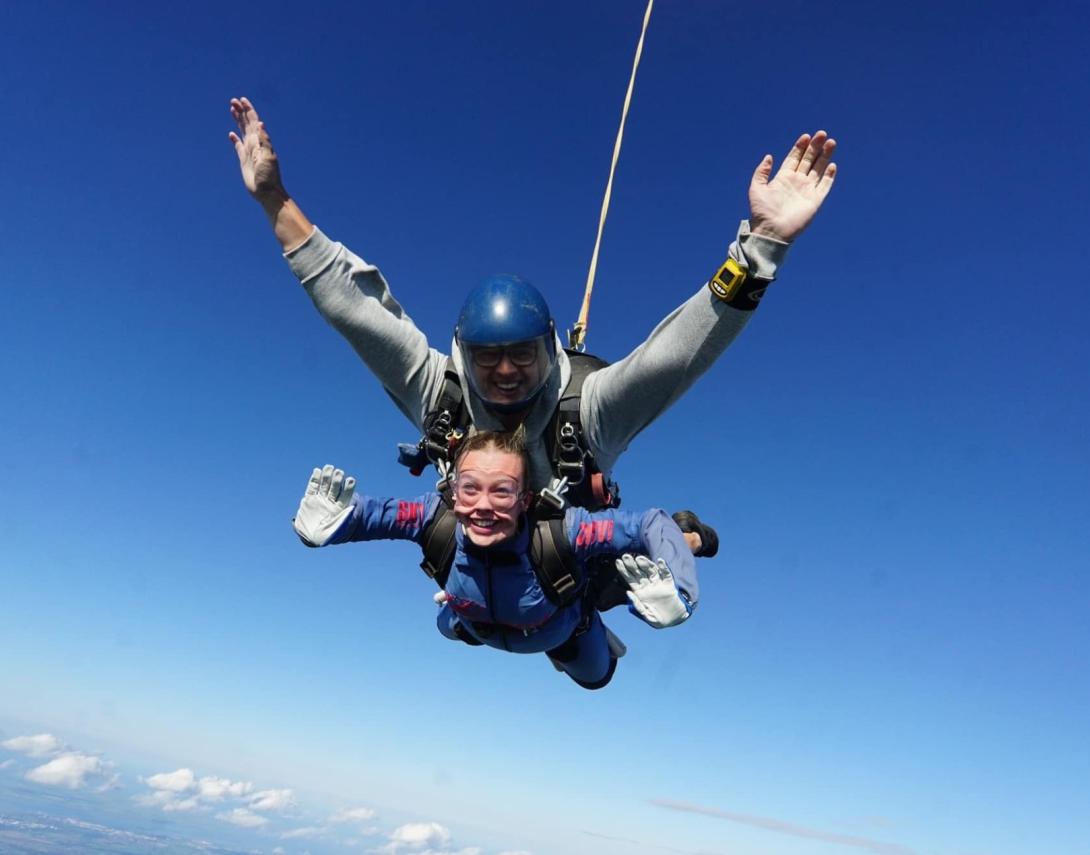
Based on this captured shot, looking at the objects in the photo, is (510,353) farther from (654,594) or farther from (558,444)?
(654,594)

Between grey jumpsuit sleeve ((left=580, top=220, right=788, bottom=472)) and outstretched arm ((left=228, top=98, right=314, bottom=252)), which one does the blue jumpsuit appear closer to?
grey jumpsuit sleeve ((left=580, top=220, right=788, bottom=472))

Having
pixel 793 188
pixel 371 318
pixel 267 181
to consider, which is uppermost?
pixel 267 181

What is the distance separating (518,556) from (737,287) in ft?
5.05

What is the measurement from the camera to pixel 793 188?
300cm

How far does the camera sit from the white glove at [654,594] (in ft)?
9.98

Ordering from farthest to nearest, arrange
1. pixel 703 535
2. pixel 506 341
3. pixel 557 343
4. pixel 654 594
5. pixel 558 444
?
pixel 703 535
pixel 557 343
pixel 558 444
pixel 506 341
pixel 654 594

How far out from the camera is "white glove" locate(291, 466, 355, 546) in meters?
3.43

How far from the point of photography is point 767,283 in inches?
115

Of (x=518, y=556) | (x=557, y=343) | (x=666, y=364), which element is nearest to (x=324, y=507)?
(x=518, y=556)

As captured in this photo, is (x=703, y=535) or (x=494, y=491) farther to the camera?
(x=703, y=535)

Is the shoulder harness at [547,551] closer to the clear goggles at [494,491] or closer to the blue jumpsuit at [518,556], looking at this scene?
the blue jumpsuit at [518,556]

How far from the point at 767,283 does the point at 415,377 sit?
1675mm

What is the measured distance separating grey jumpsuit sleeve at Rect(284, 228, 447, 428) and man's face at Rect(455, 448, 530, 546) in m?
0.52

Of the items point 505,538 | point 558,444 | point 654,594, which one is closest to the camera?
point 654,594
